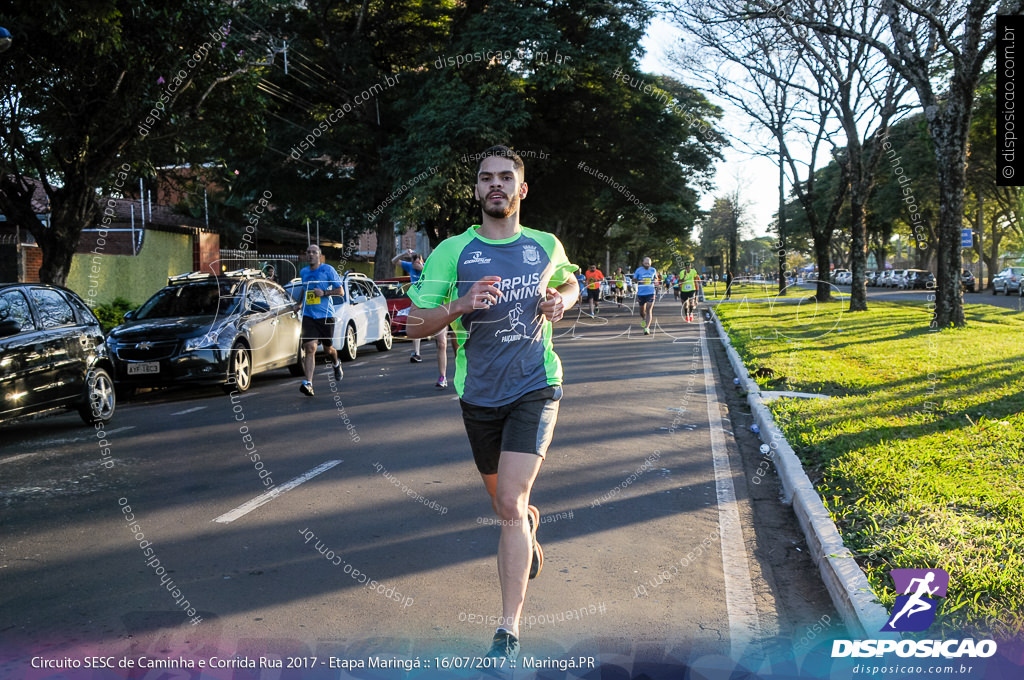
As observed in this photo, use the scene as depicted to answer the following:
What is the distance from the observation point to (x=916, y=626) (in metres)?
3.83

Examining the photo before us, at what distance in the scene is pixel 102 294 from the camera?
20.3m

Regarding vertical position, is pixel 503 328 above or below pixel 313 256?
below

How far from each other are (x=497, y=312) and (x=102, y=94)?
12.0 meters

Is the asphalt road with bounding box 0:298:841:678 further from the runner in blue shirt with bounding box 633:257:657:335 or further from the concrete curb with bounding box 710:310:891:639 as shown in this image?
the runner in blue shirt with bounding box 633:257:657:335

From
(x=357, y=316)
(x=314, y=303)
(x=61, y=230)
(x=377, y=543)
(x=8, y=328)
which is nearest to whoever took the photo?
(x=377, y=543)

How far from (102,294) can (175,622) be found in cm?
1830

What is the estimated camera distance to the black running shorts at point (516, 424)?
3877 millimetres

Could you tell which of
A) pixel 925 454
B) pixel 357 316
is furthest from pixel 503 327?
pixel 357 316

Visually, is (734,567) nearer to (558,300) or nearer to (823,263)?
(558,300)

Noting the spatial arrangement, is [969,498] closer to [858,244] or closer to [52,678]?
[52,678]

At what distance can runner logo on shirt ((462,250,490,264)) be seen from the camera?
3955 millimetres

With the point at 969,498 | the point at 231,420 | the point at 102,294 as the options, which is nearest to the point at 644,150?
the point at 102,294

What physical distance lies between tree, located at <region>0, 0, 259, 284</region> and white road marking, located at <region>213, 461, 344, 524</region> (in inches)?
300

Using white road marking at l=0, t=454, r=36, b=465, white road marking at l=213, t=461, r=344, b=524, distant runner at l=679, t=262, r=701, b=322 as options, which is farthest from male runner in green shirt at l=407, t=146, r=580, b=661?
distant runner at l=679, t=262, r=701, b=322
